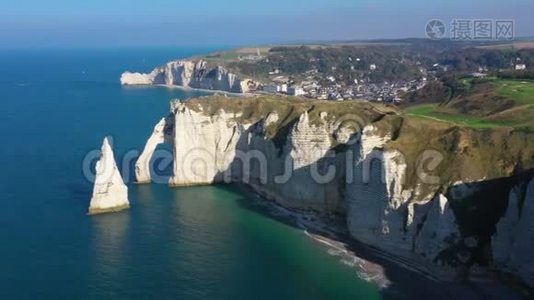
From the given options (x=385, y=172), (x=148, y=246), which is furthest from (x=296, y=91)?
(x=148, y=246)

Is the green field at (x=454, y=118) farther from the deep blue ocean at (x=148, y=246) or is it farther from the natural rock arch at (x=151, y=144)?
the natural rock arch at (x=151, y=144)

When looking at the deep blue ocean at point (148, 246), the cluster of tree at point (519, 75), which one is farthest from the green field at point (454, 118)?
the cluster of tree at point (519, 75)

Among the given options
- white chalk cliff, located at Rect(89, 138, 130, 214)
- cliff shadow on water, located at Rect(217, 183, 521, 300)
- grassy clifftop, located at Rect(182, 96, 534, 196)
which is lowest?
cliff shadow on water, located at Rect(217, 183, 521, 300)

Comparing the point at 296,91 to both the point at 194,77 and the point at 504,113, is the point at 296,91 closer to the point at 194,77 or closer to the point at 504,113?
the point at 194,77

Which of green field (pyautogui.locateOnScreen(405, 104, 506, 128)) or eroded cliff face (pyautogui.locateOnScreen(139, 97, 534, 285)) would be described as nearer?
eroded cliff face (pyautogui.locateOnScreen(139, 97, 534, 285))

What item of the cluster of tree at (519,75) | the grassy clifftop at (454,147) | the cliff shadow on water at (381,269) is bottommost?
the cliff shadow on water at (381,269)

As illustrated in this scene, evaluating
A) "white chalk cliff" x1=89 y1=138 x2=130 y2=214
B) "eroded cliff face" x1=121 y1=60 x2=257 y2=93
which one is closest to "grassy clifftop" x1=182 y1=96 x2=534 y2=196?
"white chalk cliff" x1=89 y1=138 x2=130 y2=214

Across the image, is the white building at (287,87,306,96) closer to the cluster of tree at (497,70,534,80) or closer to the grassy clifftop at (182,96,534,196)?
the cluster of tree at (497,70,534,80)
